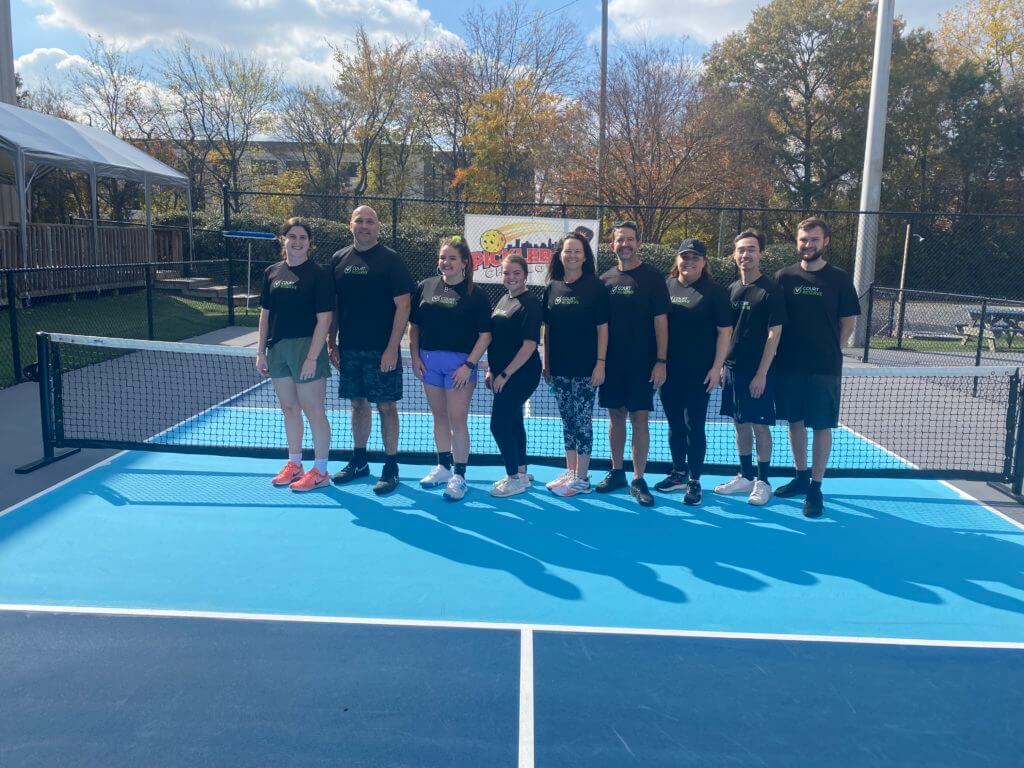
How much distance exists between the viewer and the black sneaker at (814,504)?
231 inches

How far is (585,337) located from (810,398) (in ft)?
5.36

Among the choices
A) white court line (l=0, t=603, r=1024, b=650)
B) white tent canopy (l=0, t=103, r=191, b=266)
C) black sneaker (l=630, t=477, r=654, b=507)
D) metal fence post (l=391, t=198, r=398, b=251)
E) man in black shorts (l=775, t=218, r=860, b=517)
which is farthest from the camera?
metal fence post (l=391, t=198, r=398, b=251)

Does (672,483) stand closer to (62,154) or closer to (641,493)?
(641,493)

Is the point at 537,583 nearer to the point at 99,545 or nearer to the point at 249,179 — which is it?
the point at 99,545

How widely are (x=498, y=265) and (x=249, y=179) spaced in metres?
22.2

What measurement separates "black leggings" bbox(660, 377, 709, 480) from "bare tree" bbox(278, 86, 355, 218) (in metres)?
28.9

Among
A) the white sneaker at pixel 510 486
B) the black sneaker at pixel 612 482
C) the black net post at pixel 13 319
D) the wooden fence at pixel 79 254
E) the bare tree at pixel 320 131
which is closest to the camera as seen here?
the white sneaker at pixel 510 486

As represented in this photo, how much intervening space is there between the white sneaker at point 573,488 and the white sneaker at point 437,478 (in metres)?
0.88

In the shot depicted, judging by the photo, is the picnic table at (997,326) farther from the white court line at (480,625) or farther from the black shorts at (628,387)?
the white court line at (480,625)

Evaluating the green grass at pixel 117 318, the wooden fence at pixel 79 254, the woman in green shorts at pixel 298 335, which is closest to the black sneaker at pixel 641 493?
the woman in green shorts at pixel 298 335

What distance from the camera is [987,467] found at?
739cm

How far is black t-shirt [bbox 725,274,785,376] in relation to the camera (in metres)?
5.59

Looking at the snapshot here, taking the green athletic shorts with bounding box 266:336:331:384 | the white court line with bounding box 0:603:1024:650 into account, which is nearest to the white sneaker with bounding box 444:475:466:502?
the green athletic shorts with bounding box 266:336:331:384

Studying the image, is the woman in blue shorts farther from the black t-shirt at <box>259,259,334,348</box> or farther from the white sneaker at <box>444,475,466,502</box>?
the black t-shirt at <box>259,259,334,348</box>
